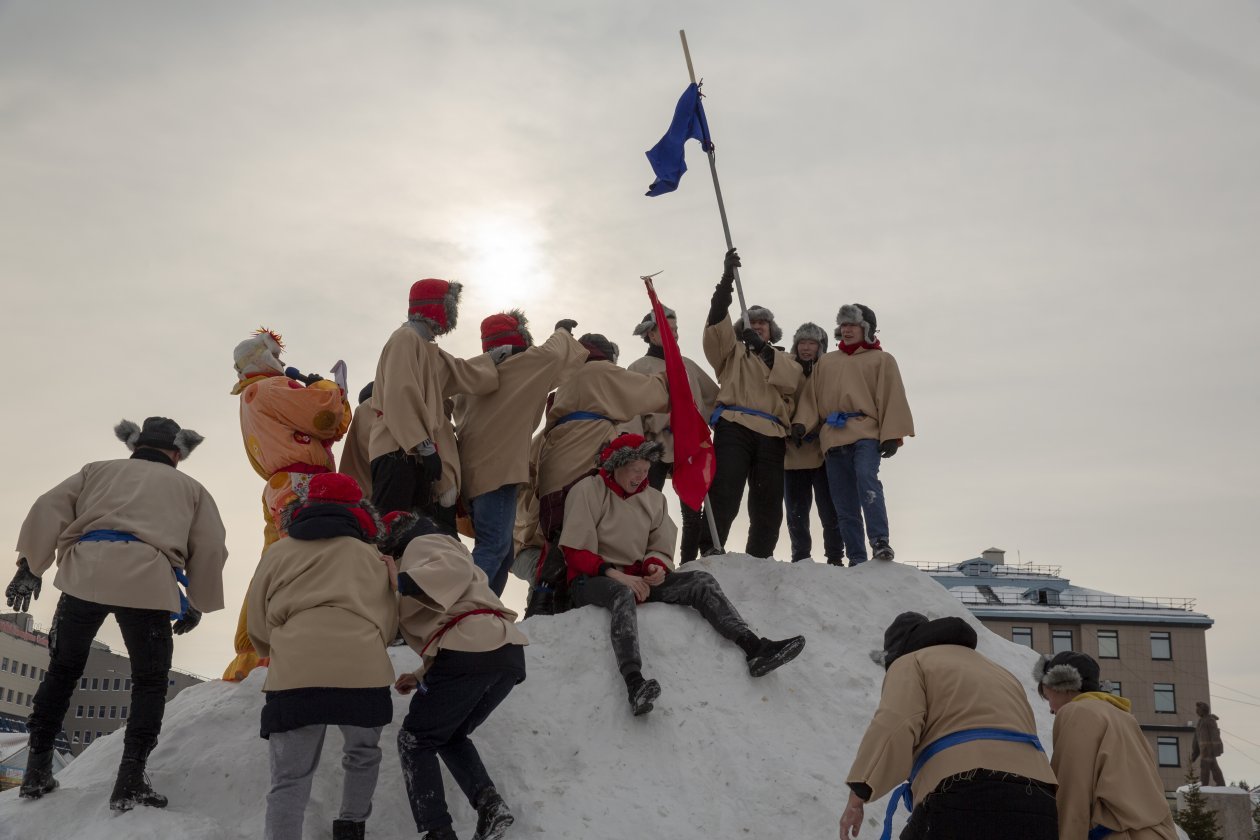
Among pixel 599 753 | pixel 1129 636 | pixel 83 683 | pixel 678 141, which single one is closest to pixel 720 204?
pixel 678 141

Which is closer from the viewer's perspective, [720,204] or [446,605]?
[446,605]

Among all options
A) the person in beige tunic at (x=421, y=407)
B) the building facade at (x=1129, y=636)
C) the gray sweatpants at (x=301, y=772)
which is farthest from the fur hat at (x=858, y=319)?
the building facade at (x=1129, y=636)

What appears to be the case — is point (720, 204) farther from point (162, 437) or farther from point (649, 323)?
point (162, 437)

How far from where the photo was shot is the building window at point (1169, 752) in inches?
1881

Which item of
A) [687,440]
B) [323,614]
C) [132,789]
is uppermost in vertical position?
[687,440]

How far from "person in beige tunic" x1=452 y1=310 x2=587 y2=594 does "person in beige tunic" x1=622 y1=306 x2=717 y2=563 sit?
33.0 inches

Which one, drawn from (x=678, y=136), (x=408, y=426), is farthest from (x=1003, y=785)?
(x=678, y=136)

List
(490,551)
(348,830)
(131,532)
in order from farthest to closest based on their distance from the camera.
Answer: (490,551), (131,532), (348,830)

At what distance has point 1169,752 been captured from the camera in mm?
47938

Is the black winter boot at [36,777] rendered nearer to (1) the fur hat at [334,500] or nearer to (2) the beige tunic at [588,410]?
(1) the fur hat at [334,500]

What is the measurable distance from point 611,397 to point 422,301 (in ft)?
5.13

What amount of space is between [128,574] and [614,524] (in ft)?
9.01

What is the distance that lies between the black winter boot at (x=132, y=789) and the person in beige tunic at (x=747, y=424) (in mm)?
4265

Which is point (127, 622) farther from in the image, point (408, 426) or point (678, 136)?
point (678, 136)
